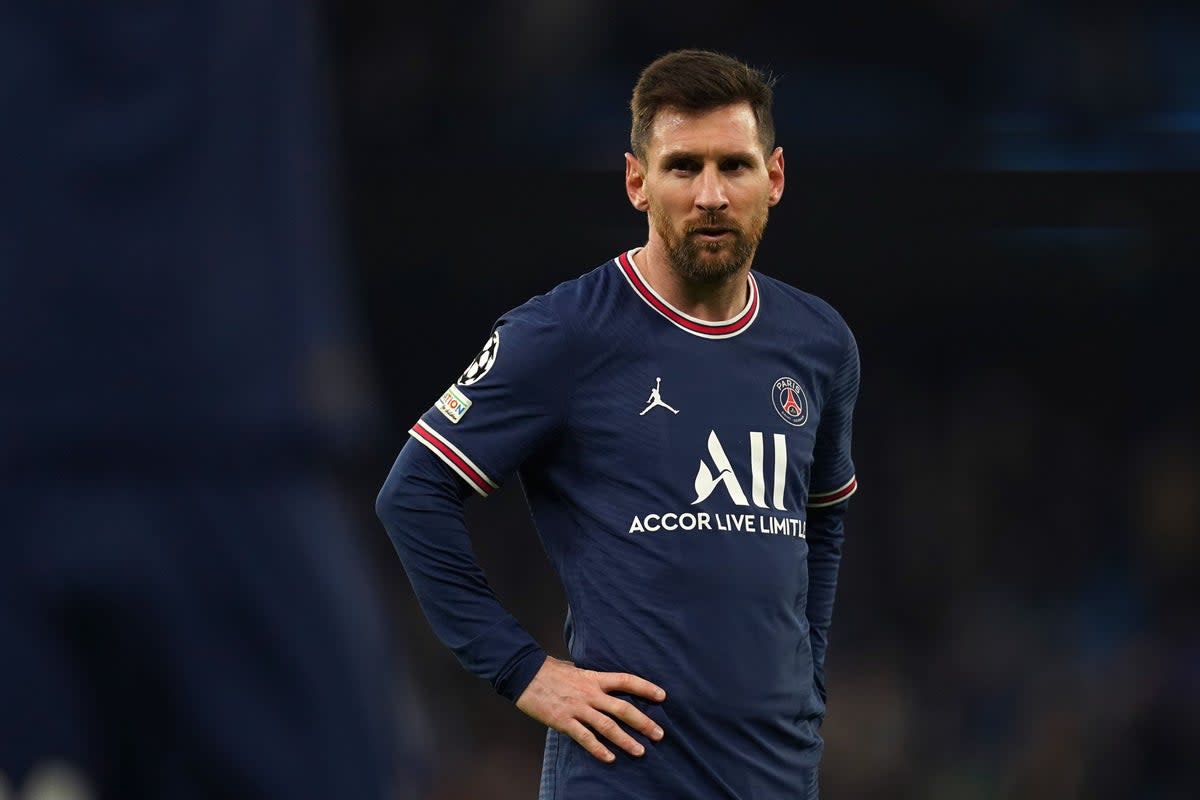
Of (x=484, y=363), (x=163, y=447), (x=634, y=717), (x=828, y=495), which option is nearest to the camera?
(x=163, y=447)

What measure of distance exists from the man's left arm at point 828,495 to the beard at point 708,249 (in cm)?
37

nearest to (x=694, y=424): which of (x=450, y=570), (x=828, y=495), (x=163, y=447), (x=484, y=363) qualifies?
(x=484, y=363)

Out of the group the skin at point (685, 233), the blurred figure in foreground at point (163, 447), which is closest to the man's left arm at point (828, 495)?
the skin at point (685, 233)

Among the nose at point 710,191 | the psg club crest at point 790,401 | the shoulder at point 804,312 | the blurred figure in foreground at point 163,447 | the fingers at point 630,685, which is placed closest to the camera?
the blurred figure in foreground at point 163,447

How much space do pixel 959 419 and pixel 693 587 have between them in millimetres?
4962

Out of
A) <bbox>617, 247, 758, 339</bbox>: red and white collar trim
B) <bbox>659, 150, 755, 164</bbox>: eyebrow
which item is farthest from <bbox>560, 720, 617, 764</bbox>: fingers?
<bbox>659, 150, 755, 164</bbox>: eyebrow

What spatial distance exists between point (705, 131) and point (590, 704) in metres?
0.91

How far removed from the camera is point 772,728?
2885mm

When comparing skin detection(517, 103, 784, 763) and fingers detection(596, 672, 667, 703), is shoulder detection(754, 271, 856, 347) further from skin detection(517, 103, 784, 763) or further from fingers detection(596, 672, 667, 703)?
fingers detection(596, 672, 667, 703)

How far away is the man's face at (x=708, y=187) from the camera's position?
2898mm

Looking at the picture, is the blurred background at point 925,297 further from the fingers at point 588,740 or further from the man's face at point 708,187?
the fingers at point 588,740

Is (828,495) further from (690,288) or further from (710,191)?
(710,191)

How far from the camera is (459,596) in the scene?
289cm

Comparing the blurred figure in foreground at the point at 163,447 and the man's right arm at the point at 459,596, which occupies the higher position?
the blurred figure in foreground at the point at 163,447
